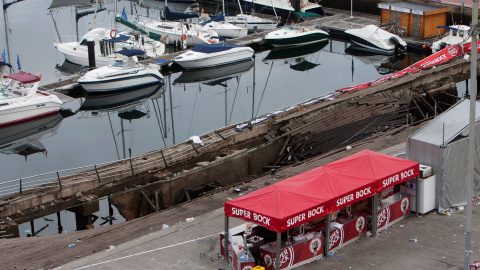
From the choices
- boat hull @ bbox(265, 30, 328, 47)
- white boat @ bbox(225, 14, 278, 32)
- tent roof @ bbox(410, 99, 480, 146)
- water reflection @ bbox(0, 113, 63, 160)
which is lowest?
water reflection @ bbox(0, 113, 63, 160)

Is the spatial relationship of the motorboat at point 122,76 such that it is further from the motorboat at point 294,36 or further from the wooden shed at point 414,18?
the wooden shed at point 414,18

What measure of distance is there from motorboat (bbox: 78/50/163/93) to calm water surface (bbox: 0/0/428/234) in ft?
2.73

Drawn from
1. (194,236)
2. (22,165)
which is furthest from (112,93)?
(194,236)

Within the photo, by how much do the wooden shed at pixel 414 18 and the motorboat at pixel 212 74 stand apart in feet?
39.9

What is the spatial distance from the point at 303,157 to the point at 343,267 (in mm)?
13761

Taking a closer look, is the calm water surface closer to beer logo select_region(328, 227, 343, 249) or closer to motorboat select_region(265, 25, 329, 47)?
motorboat select_region(265, 25, 329, 47)

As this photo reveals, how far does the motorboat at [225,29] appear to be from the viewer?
207 feet

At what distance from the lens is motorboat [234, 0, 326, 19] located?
69887 millimetres

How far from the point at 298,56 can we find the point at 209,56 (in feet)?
30.6

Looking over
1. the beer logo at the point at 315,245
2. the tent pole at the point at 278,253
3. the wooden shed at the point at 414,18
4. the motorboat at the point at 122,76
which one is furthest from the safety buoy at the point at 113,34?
the tent pole at the point at 278,253

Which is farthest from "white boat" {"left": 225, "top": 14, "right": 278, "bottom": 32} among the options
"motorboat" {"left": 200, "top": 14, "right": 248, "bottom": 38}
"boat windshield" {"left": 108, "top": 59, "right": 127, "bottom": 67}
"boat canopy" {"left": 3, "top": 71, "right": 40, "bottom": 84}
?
"boat canopy" {"left": 3, "top": 71, "right": 40, "bottom": 84}

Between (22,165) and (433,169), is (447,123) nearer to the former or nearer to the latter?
(433,169)

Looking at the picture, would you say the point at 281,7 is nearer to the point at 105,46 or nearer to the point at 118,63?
the point at 105,46

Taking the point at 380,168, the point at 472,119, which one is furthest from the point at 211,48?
the point at 472,119
